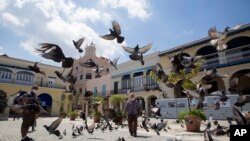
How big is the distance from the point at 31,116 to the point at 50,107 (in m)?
30.8

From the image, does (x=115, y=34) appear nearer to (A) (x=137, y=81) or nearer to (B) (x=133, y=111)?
(B) (x=133, y=111)

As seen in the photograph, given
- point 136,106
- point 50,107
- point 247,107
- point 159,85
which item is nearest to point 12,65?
point 50,107

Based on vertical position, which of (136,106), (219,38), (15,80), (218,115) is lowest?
(218,115)

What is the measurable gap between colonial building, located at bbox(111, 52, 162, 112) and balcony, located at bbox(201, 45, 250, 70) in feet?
23.0

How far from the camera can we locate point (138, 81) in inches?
1134

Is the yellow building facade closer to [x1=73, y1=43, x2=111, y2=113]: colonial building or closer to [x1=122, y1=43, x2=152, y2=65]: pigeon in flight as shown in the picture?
[x1=122, y1=43, x2=152, y2=65]: pigeon in flight

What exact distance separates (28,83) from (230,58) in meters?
28.8

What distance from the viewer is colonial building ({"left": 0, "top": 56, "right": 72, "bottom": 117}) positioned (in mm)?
29594

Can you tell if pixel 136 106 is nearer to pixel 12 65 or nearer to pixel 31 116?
pixel 31 116

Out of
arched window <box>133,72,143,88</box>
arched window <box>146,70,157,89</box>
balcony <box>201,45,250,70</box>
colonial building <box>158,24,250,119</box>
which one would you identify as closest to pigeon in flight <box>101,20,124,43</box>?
colonial building <box>158,24,250,119</box>

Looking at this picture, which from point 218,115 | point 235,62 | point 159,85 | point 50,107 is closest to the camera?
point 218,115

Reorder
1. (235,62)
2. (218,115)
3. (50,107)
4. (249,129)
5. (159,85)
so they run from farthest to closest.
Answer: (50,107), (159,85), (235,62), (218,115), (249,129)

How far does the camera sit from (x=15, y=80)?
30625 mm

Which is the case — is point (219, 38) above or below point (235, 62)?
below
